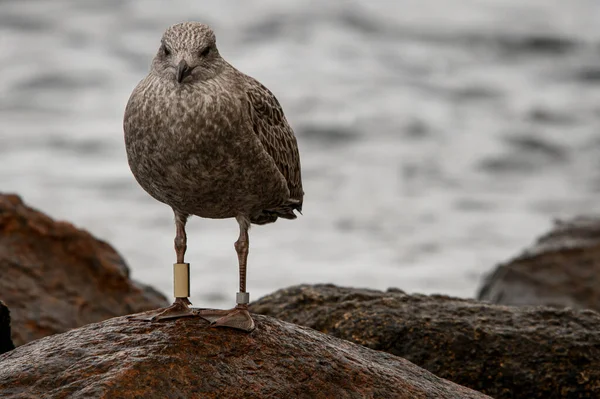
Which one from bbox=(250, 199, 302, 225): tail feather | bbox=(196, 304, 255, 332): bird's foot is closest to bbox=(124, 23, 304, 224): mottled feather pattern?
bbox=(250, 199, 302, 225): tail feather

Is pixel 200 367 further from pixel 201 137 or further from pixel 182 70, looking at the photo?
pixel 182 70

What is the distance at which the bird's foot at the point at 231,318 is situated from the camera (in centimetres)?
736

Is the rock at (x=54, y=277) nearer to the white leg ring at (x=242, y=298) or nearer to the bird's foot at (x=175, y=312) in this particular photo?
the bird's foot at (x=175, y=312)

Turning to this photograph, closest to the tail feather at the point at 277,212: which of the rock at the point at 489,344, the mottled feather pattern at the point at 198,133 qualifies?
the mottled feather pattern at the point at 198,133

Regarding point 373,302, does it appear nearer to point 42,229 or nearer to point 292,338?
point 292,338

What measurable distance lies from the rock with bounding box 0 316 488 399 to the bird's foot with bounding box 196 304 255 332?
0.05m

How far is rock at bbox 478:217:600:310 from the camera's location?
13.9 m

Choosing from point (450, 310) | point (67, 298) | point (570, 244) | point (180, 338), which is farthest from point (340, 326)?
point (570, 244)

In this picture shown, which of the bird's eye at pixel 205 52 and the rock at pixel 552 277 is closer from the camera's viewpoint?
the bird's eye at pixel 205 52

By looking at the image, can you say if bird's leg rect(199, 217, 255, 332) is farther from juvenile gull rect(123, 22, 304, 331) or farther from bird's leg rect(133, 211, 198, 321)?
bird's leg rect(133, 211, 198, 321)

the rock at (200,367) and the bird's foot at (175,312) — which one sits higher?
the bird's foot at (175,312)

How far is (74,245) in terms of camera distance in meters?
11.6

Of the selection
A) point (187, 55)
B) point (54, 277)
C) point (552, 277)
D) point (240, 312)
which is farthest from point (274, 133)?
point (552, 277)

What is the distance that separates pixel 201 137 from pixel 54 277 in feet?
16.7
